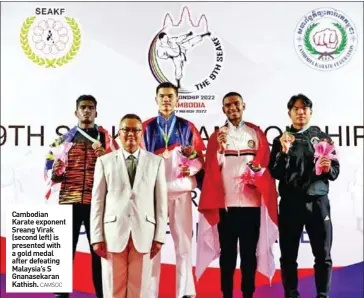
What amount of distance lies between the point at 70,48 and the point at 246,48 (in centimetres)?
101

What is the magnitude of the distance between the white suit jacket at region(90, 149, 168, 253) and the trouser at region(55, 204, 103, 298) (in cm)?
15

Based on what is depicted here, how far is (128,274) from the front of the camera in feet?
7.38

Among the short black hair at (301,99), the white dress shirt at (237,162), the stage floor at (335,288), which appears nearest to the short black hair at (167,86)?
the white dress shirt at (237,162)

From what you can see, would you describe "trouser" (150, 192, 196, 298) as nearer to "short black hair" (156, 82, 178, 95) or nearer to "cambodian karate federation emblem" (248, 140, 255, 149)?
"cambodian karate federation emblem" (248, 140, 255, 149)

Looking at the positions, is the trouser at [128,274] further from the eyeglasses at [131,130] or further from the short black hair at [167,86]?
the short black hair at [167,86]

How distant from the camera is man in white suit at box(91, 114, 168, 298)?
7.33 feet

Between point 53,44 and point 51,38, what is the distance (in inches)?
1.6

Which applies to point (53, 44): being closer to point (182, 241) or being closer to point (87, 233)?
point (87, 233)


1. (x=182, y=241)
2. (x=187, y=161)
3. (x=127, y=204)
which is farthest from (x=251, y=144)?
(x=127, y=204)

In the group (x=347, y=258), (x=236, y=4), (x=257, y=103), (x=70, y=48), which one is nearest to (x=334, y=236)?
(x=347, y=258)

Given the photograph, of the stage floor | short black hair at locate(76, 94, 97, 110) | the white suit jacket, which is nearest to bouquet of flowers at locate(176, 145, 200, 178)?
the white suit jacket

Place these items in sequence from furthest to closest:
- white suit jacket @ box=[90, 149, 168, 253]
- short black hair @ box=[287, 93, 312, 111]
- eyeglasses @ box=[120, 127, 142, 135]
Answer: short black hair @ box=[287, 93, 312, 111] → eyeglasses @ box=[120, 127, 142, 135] → white suit jacket @ box=[90, 149, 168, 253]

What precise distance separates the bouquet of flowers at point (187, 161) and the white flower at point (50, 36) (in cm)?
92

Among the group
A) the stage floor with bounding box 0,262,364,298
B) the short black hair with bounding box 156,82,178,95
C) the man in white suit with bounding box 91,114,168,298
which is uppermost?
the short black hair with bounding box 156,82,178,95
